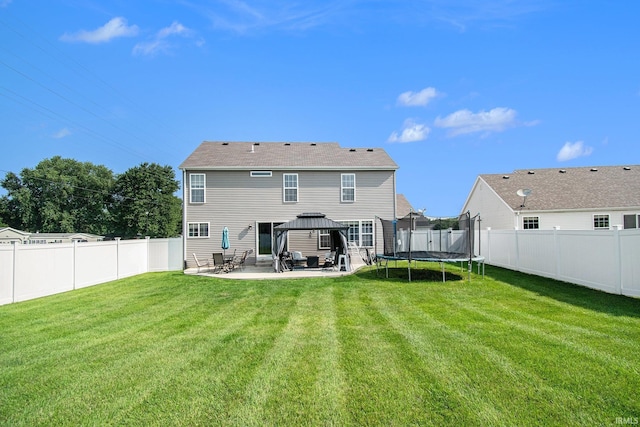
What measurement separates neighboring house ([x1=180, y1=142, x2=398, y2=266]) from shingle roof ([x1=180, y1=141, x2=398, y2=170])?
5cm


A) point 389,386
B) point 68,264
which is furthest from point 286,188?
point 389,386

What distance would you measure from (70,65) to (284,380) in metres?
20.9

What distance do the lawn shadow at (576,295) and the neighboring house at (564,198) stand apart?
10.3 metres

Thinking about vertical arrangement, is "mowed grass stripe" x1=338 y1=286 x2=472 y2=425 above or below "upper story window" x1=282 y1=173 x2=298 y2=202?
below

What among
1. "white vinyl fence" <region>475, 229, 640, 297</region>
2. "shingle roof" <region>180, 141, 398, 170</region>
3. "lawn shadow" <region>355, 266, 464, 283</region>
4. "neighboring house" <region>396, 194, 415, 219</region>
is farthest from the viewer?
"neighboring house" <region>396, 194, 415, 219</region>

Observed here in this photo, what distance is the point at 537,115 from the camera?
15.3m

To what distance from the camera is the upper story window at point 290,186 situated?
18484 millimetres

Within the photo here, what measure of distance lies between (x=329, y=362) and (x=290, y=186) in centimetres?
1456

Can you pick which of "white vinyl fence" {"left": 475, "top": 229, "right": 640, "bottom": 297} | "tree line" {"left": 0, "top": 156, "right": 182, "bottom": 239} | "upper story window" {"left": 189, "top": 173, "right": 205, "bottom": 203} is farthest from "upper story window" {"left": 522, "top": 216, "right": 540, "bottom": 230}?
"tree line" {"left": 0, "top": 156, "right": 182, "bottom": 239}

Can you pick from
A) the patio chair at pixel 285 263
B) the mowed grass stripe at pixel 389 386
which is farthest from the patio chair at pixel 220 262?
the mowed grass stripe at pixel 389 386

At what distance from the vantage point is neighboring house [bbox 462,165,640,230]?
1986cm

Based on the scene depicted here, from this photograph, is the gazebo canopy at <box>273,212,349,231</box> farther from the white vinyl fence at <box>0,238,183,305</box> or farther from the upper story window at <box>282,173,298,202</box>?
the white vinyl fence at <box>0,238,183,305</box>

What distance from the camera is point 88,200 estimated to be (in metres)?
51.2

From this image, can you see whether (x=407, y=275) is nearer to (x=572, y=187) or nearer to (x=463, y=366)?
(x=463, y=366)
